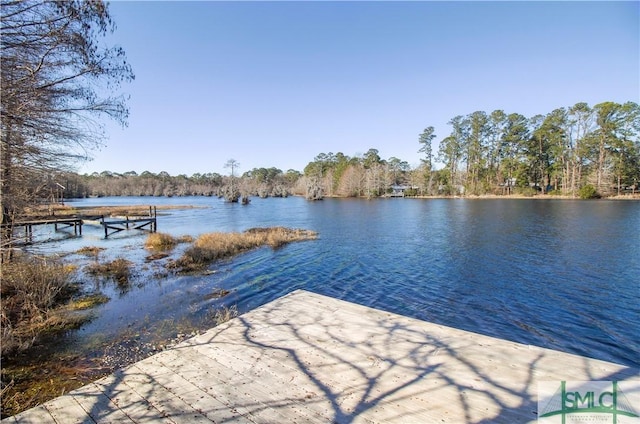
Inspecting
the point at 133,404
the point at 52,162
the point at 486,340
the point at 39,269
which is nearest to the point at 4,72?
the point at 52,162

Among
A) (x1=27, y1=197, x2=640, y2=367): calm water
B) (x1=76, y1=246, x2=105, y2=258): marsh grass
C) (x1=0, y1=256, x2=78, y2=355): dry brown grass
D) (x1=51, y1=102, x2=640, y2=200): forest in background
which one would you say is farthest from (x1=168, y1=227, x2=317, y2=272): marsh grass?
(x1=51, y1=102, x2=640, y2=200): forest in background

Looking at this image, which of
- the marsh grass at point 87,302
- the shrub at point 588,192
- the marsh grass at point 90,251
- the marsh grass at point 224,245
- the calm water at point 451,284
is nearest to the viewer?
the calm water at point 451,284

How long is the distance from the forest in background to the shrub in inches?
4.6

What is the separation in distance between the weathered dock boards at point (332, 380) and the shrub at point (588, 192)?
57107 millimetres

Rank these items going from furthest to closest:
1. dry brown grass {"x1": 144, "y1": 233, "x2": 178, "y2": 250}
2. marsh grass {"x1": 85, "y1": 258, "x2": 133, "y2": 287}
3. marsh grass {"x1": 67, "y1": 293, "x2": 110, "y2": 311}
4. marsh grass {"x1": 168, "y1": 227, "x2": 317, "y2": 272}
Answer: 1. dry brown grass {"x1": 144, "y1": 233, "x2": 178, "y2": 250}
2. marsh grass {"x1": 168, "y1": 227, "x2": 317, "y2": 272}
3. marsh grass {"x1": 85, "y1": 258, "x2": 133, "y2": 287}
4. marsh grass {"x1": 67, "y1": 293, "x2": 110, "y2": 311}

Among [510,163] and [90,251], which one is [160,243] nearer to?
[90,251]

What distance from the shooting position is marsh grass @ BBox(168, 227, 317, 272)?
12.8 meters

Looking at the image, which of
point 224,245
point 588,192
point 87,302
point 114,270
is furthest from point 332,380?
point 588,192

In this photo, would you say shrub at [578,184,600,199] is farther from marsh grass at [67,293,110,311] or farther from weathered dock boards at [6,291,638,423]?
marsh grass at [67,293,110,311]

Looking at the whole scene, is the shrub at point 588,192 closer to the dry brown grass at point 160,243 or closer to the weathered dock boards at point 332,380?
the weathered dock boards at point 332,380

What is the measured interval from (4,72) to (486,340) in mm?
8232

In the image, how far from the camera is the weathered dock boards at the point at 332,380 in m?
2.92

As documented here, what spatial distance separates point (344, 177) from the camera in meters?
75.2

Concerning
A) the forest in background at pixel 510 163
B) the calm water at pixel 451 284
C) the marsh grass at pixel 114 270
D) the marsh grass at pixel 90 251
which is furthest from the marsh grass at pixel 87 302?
the forest in background at pixel 510 163
